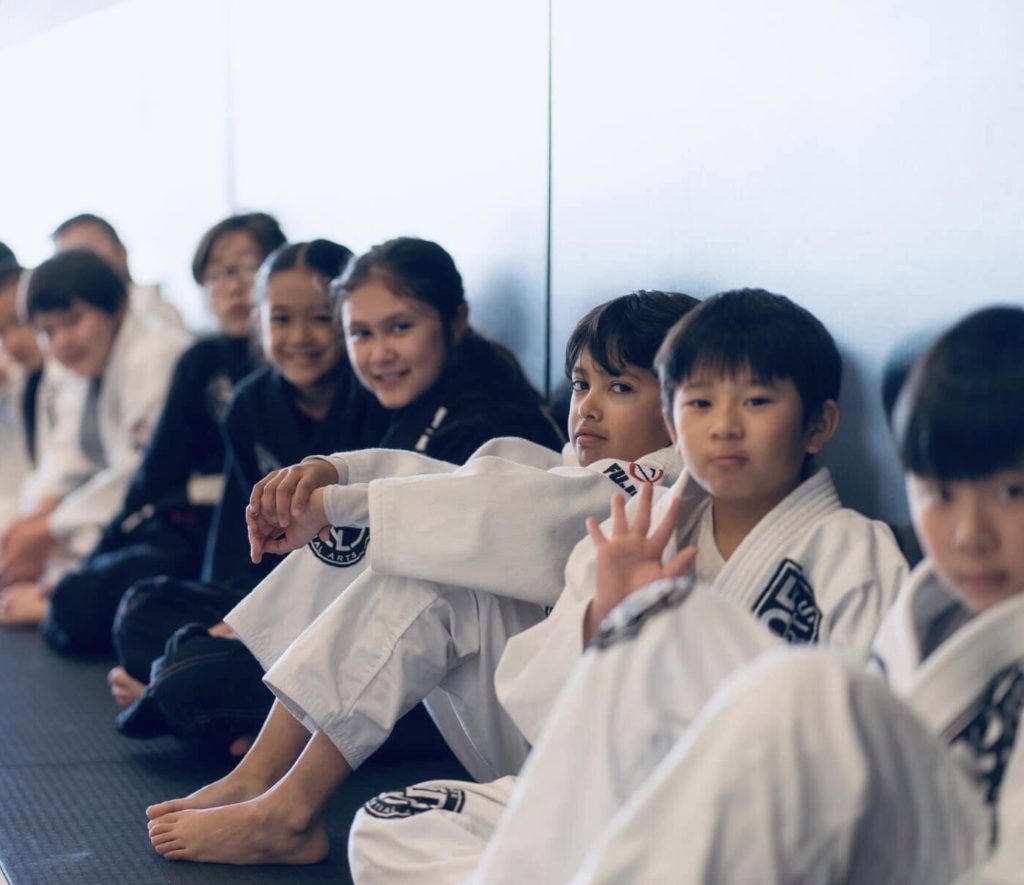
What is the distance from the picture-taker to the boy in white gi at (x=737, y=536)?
161cm

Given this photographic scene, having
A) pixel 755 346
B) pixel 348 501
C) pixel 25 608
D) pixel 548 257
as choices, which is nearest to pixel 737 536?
pixel 755 346

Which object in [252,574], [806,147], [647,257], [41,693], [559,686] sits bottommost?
[41,693]

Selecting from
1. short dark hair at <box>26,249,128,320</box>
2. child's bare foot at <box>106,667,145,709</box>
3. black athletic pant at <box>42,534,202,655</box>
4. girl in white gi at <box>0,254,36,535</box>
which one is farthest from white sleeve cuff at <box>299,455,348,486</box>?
girl in white gi at <box>0,254,36,535</box>

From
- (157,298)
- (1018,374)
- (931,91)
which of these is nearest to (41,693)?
(157,298)

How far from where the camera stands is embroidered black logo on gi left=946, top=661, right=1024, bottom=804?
1.21 metres

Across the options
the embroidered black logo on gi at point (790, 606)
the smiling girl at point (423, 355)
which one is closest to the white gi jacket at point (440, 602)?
the embroidered black logo on gi at point (790, 606)

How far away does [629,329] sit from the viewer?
6.90ft

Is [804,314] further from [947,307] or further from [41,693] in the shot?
[41,693]

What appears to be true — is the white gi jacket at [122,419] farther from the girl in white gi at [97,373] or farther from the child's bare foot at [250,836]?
the child's bare foot at [250,836]

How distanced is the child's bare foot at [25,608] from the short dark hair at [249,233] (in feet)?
3.07

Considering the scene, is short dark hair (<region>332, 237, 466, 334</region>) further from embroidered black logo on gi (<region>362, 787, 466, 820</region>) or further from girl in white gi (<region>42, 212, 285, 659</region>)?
embroidered black logo on gi (<region>362, 787, 466, 820</region>)

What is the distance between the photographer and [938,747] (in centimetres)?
112

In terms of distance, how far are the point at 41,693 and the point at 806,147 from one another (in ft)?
6.20

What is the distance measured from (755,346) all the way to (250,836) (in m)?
0.92
